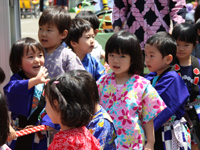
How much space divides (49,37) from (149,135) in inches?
49.2

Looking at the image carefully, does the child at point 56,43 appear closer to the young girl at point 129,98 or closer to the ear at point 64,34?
the ear at point 64,34

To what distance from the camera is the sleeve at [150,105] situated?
2422mm

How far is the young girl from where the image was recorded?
2.41m

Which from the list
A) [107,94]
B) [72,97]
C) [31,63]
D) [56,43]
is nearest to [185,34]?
[107,94]

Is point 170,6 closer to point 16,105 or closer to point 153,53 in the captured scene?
point 153,53

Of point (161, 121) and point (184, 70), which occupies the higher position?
point (184, 70)

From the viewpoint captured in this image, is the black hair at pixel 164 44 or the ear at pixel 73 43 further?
the ear at pixel 73 43

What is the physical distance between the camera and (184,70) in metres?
3.04

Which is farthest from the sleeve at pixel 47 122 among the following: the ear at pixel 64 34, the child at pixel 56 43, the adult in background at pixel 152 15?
the adult in background at pixel 152 15

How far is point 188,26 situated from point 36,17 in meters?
15.4

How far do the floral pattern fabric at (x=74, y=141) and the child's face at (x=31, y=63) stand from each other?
0.93 metres

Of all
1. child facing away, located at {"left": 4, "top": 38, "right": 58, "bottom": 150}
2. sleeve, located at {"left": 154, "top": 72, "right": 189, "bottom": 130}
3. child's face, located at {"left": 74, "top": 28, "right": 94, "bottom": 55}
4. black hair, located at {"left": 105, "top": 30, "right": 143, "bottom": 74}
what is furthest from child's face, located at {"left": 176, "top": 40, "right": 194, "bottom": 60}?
child facing away, located at {"left": 4, "top": 38, "right": 58, "bottom": 150}

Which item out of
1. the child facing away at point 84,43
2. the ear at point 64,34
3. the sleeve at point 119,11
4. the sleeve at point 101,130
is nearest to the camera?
the sleeve at point 101,130

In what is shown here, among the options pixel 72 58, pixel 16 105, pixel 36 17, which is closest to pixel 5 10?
pixel 72 58
